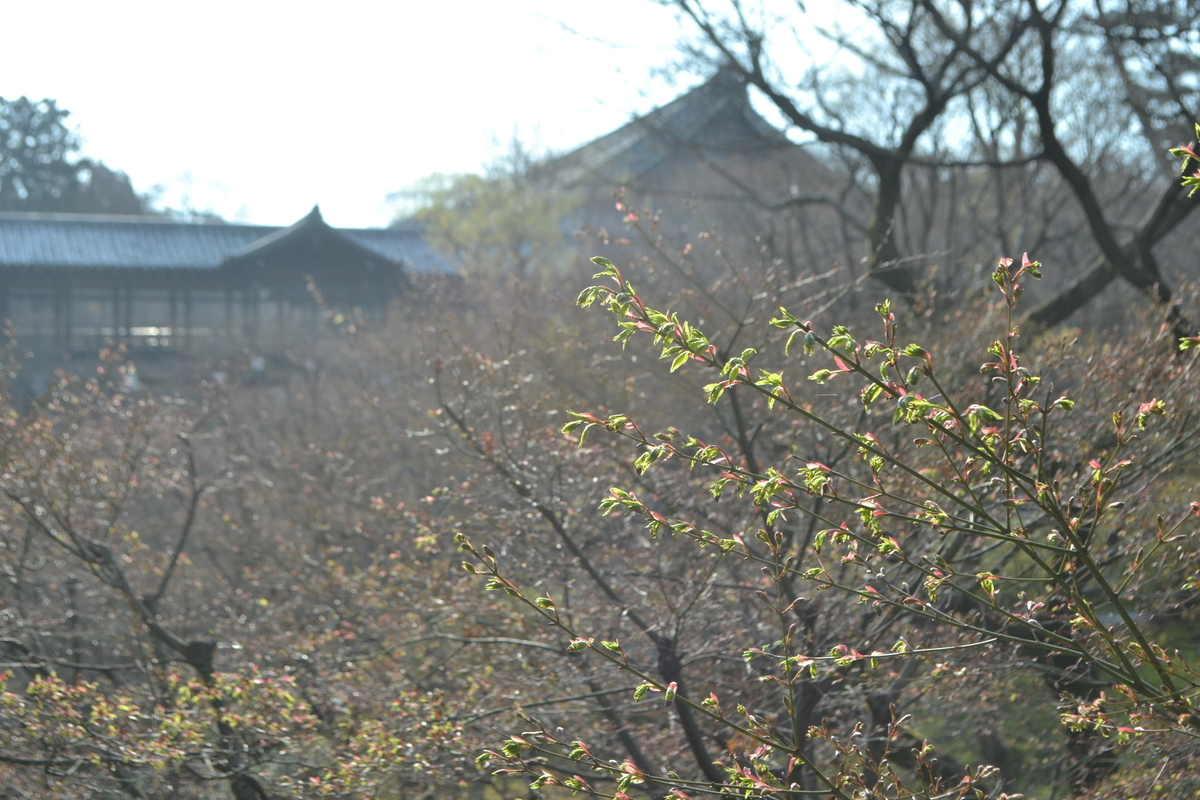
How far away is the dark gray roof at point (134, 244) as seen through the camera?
24203 mm

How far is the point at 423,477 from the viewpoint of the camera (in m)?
10.7

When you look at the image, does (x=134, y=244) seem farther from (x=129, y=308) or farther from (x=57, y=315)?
(x=57, y=315)

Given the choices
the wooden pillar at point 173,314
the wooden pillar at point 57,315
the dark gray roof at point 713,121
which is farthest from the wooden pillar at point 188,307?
the dark gray roof at point 713,121

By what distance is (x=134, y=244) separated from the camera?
25.4 metres

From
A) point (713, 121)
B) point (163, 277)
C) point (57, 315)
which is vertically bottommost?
point (57, 315)

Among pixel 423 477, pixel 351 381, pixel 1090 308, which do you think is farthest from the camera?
pixel 351 381

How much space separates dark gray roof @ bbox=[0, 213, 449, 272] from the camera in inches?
953

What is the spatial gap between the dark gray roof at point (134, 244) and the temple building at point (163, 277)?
2cm

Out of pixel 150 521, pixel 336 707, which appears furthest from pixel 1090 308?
pixel 150 521

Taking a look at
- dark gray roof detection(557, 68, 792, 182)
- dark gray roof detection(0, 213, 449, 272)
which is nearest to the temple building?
dark gray roof detection(0, 213, 449, 272)

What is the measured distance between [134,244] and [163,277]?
5.91 feet

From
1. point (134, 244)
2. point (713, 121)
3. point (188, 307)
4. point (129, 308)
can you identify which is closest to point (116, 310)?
point (129, 308)

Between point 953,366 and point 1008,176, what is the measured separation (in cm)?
820

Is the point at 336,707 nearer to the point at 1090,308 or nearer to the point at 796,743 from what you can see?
the point at 796,743
